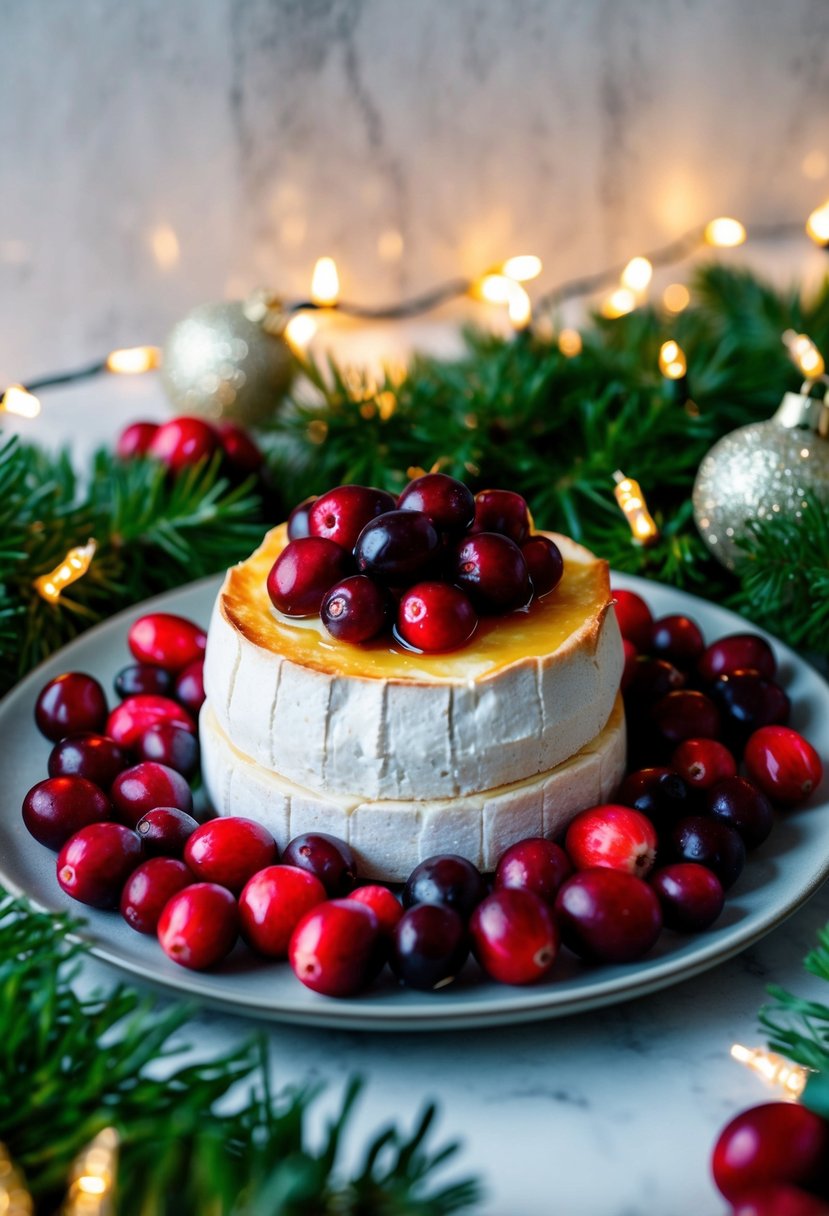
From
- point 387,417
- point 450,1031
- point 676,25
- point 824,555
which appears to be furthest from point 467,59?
point 450,1031

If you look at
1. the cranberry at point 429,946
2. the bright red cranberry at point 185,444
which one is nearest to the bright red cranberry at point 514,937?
the cranberry at point 429,946

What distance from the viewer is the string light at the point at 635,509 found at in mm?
1163

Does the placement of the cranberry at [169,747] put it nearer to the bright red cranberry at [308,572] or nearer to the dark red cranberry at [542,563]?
the bright red cranberry at [308,572]

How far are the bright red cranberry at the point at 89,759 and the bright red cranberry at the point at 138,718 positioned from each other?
0.04m

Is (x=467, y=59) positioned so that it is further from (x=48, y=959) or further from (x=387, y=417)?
(x=48, y=959)

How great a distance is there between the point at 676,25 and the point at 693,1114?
1585 mm

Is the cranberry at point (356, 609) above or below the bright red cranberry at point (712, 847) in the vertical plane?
above

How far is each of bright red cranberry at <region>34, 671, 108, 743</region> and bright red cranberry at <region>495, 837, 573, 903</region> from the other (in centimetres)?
38

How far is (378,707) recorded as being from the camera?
81 cm

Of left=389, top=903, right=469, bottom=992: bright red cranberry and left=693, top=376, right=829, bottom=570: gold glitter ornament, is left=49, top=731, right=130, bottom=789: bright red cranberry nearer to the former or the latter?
left=389, top=903, right=469, bottom=992: bright red cranberry

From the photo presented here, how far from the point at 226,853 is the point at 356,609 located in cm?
19

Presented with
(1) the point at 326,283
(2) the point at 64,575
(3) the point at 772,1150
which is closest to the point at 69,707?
(2) the point at 64,575

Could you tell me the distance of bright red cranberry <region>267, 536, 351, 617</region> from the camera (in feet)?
2.84

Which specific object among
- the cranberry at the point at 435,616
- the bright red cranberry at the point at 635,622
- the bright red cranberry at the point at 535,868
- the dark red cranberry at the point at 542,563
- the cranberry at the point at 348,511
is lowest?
the bright red cranberry at the point at 635,622
